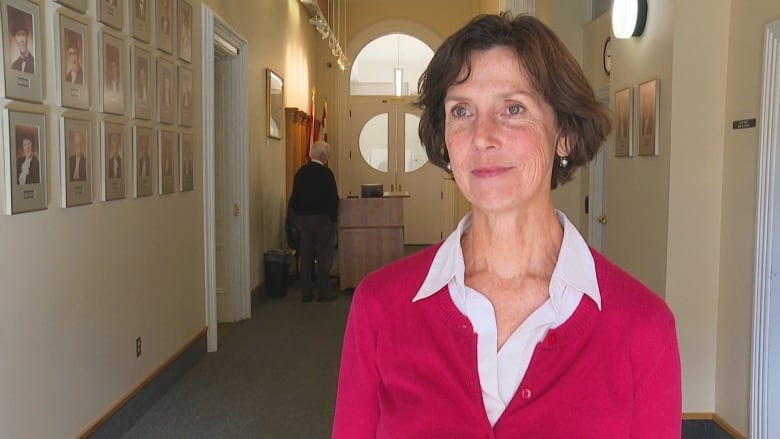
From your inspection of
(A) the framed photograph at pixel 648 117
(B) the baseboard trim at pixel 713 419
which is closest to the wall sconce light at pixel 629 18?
(A) the framed photograph at pixel 648 117

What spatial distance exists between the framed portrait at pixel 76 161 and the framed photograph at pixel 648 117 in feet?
9.55

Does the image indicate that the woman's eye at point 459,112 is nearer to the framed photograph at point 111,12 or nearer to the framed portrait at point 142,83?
the framed photograph at point 111,12

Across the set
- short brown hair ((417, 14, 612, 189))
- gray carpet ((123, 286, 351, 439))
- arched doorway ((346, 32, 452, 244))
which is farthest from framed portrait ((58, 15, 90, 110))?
arched doorway ((346, 32, 452, 244))

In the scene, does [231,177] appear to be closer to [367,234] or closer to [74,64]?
[367,234]

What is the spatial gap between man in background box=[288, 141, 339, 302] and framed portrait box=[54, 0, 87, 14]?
4.33 m

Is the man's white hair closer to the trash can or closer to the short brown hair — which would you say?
the trash can

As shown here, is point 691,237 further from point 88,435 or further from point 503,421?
point 88,435

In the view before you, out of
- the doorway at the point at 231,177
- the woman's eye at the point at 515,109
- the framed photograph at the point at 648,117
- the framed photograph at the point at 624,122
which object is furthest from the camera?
the doorway at the point at 231,177

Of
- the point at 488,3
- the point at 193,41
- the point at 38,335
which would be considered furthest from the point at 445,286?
the point at 488,3

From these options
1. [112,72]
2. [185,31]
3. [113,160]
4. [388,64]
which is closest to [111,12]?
[112,72]

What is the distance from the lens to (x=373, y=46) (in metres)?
12.1

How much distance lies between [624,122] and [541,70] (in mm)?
3115

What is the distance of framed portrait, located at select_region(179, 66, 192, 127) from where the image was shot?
182 inches

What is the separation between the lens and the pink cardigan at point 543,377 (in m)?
1.17
